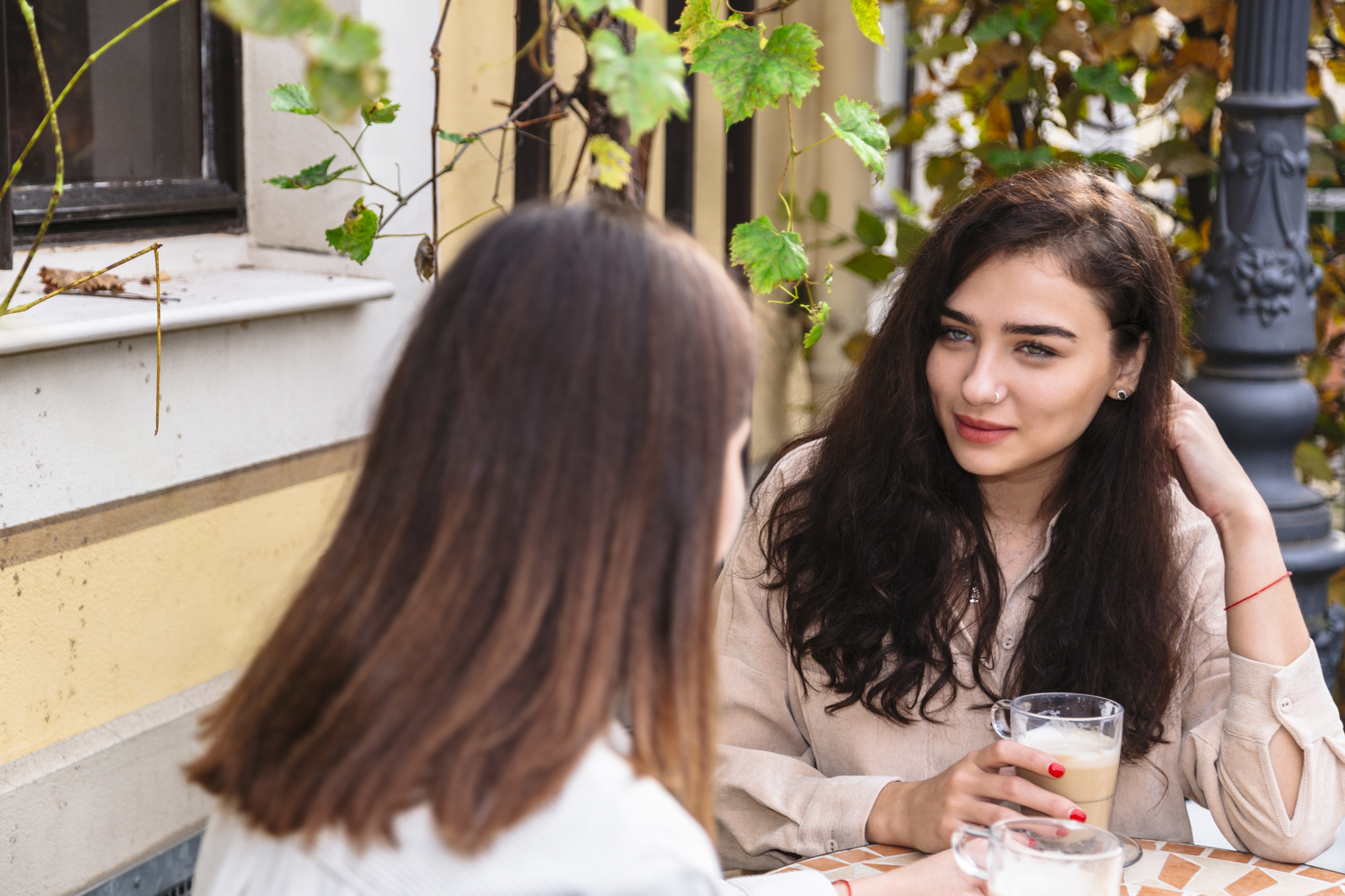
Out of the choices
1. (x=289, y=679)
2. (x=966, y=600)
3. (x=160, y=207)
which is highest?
(x=160, y=207)

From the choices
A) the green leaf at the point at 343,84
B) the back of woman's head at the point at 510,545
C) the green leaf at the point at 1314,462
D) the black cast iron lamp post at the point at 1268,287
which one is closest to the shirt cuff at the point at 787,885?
the back of woman's head at the point at 510,545

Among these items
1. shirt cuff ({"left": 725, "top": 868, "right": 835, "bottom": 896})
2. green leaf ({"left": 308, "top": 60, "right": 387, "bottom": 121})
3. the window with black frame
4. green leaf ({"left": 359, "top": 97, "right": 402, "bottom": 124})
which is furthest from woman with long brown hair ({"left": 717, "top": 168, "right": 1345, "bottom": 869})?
the window with black frame

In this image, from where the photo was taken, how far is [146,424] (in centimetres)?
181

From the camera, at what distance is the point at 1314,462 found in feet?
10.2

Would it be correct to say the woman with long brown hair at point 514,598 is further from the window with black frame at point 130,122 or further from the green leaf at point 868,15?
the window with black frame at point 130,122

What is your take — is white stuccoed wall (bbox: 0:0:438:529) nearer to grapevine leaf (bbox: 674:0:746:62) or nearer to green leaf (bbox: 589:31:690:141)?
grapevine leaf (bbox: 674:0:746:62)

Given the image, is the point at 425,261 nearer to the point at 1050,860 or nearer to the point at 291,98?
the point at 291,98

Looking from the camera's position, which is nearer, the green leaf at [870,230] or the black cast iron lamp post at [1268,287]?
the black cast iron lamp post at [1268,287]

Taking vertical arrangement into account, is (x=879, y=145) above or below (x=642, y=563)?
above

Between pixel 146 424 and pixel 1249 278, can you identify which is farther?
pixel 1249 278

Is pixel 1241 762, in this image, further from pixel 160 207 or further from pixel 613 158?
pixel 160 207

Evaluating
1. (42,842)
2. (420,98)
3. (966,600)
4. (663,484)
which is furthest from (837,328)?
(663,484)

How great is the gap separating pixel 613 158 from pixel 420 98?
1178 mm

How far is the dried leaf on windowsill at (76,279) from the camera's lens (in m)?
1.77
